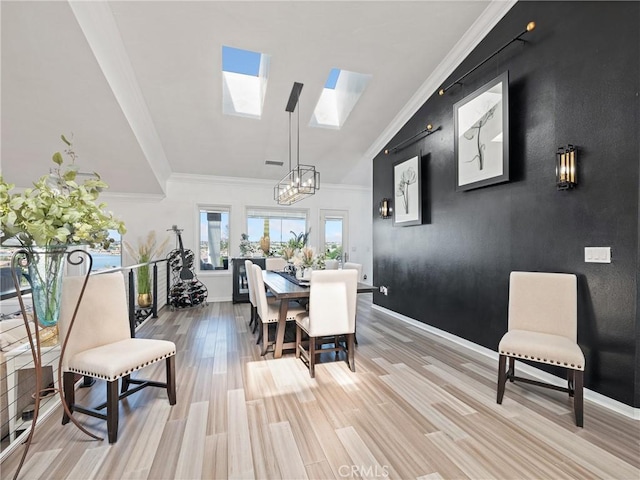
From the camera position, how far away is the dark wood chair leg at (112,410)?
1.83m

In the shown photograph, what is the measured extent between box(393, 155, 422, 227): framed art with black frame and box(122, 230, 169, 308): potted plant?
405 centimetres

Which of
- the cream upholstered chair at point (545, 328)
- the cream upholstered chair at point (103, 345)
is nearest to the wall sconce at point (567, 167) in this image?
the cream upholstered chair at point (545, 328)

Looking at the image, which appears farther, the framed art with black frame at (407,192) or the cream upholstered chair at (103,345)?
the framed art with black frame at (407,192)

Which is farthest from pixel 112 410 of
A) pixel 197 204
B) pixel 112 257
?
pixel 112 257

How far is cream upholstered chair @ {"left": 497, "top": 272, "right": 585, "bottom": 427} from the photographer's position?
2006 mm

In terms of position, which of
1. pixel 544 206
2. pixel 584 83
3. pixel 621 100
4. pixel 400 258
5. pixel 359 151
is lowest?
pixel 400 258

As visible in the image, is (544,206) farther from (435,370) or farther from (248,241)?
(248,241)

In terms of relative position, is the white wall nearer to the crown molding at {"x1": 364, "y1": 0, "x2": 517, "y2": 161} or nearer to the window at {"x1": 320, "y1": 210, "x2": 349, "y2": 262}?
the window at {"x1": 320, "y1": 210, "x2": 349, "y2": 262}

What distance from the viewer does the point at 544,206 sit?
2662mm

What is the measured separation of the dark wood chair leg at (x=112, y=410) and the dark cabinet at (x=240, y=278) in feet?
14.1

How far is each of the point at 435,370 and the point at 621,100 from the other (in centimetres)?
254

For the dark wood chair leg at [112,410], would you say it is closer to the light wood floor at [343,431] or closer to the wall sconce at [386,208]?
the light wood floor at [343,431]

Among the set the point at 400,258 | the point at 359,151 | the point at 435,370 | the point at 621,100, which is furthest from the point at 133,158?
the point at 621,100

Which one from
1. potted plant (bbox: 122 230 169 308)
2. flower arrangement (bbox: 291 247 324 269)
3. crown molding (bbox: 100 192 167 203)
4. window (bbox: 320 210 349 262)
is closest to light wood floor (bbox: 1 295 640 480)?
flower arrangement (bbox: 291 247 324 269)
